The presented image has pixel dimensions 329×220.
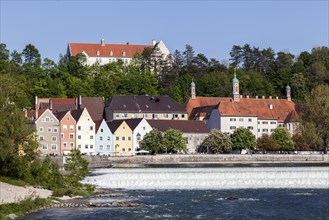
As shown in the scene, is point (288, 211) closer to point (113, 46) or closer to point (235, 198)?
point (235, 198)

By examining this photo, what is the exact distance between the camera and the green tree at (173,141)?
100 m

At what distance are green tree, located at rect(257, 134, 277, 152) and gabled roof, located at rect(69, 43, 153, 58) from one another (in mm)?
51759

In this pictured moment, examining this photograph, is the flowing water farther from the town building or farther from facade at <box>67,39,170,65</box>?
facade at <box>67,39,170,65</box>

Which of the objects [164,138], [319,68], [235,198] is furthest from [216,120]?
[235,198]

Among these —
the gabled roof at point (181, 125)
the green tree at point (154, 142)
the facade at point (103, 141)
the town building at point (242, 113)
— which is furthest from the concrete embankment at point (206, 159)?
the town building at point (242, 113)

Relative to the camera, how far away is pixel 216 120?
378 ft

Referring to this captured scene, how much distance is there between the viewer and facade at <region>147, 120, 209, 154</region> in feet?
357

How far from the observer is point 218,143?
104 metres

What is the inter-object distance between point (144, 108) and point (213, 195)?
2703 inches

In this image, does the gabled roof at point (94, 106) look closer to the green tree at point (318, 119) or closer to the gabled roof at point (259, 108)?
the gabled roof at point (259, 108)

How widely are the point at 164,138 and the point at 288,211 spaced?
195ft

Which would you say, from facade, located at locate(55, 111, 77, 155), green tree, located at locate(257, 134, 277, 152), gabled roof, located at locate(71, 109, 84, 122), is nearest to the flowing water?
facade, located at locate(55, 111, 77, 155)

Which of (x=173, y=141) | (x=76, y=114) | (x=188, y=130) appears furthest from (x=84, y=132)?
(x=188, y=130)

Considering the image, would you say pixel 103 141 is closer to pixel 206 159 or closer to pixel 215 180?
pixel 206 159
